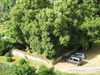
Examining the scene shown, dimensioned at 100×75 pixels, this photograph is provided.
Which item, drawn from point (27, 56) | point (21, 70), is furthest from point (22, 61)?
point (21, 70)

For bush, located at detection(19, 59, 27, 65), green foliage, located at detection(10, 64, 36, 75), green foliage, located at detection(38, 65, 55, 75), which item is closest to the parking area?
green foliage, located at detection(38, 65, 55, 75)

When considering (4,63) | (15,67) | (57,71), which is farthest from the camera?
(4,63)

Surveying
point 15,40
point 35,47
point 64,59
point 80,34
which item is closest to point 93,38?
point 80,34

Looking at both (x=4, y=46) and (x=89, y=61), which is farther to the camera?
(x=4, y=46)

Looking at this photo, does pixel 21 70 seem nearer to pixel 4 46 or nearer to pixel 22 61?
pixel 22 61

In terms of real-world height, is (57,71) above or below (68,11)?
below

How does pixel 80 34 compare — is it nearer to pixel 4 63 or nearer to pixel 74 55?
pixel 74 55

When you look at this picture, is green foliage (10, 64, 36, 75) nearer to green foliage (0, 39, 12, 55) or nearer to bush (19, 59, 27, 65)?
bush (19, 59, 27, 65)

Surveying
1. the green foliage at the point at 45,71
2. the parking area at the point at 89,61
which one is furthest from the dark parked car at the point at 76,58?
the green foliage at the point at 45,71
